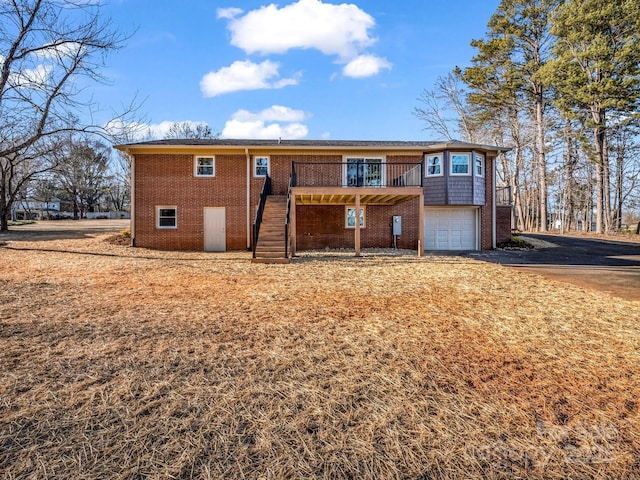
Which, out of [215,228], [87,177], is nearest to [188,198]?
[215,228]

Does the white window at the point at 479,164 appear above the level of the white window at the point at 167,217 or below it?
above

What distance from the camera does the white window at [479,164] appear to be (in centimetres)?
1477

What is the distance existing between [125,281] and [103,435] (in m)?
6.05

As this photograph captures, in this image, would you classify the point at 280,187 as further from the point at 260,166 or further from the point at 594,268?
the point at 594,268

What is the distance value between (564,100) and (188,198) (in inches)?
950

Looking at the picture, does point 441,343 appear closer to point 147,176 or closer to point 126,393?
point 126,393

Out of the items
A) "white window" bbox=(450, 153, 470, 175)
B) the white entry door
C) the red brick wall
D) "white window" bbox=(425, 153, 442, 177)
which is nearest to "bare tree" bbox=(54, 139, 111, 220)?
the red brick wall

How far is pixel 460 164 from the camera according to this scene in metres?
14.7

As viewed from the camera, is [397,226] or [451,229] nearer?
[397,226]

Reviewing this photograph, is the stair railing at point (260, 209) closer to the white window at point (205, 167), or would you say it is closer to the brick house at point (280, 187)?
the brick house at point (280, 187)

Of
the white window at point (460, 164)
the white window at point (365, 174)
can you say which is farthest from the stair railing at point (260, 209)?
the white window at point (460, 164)

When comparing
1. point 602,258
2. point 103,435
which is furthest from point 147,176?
point 602,258

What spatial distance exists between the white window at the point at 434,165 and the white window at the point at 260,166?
7.37 metres

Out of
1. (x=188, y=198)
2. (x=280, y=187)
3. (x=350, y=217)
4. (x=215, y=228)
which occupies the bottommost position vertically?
(x=215, y=228)
